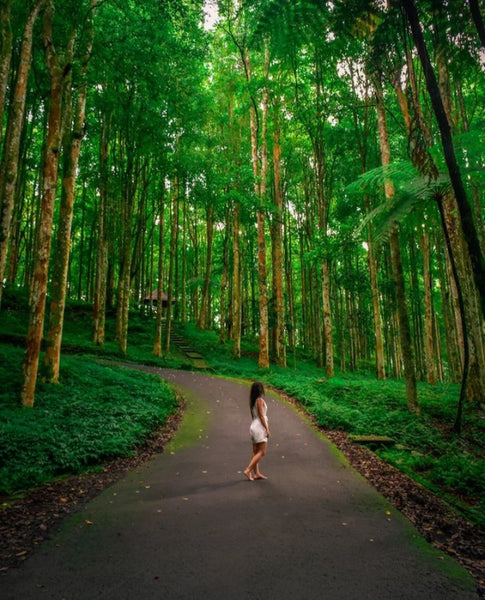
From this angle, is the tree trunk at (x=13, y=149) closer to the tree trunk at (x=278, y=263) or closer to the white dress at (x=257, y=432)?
the white dress at (x=257, y=432)

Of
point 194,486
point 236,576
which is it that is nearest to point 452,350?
point 194,486

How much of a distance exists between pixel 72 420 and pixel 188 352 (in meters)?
14.4

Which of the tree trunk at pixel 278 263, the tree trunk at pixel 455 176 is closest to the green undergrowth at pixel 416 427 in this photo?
the tree trunk at pixel 455 176

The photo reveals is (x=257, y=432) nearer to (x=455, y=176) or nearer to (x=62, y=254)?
(x=455, y=176)

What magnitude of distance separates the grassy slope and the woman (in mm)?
2846

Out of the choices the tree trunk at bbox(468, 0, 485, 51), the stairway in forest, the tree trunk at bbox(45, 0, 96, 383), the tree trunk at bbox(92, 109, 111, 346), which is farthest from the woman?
the tree trunk at bbox(92, 109, 111, 346)

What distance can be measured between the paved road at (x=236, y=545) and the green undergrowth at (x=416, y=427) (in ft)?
4.93

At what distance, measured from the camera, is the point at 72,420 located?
782cm

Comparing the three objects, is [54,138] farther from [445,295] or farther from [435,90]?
[445,295]

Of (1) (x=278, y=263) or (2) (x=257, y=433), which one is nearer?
(2) (x=257, y=433)

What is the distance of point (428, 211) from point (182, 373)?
1232 cm

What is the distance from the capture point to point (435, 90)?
12.9 ft

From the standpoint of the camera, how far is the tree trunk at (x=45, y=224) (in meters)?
8.37

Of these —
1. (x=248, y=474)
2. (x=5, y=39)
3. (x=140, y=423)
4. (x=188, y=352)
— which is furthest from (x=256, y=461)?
(x=188, y=352)
